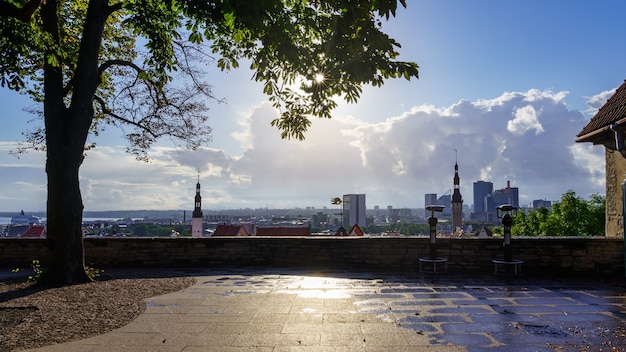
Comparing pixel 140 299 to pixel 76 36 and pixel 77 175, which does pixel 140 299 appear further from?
pixel 76 36

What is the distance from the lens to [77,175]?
28.4 ft

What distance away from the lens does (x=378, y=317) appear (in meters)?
5.70

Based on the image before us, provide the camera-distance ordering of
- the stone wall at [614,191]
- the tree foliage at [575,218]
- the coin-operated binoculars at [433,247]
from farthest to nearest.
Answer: the tree foliage at [575,218] < the stone wall at [614,191] < the coin-operated binoculars at [433,247]

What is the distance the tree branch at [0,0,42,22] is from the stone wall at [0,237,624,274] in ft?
18.1

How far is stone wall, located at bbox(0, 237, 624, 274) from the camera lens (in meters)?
9.97

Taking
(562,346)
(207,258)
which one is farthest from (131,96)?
(562,346)

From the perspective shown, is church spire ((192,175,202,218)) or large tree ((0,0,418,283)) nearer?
large tree ((0,0,418,283))

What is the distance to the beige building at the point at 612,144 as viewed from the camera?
955 cm

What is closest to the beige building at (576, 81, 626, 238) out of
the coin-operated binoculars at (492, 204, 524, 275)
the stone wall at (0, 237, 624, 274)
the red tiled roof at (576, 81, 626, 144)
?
the red tiled roof at (576, 81, 626, 144)

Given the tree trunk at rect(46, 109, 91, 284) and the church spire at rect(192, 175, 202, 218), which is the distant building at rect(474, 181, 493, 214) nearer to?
the church spire at rect(192, 175, 202, 218)

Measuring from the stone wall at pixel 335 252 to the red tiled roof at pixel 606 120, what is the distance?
7.60 feet

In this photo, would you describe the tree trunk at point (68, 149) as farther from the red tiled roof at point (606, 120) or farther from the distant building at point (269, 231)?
the distant building at point (269, 231)

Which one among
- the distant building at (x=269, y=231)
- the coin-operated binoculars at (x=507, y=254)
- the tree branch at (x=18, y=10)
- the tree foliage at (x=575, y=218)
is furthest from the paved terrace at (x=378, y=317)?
the distant building at (x=269, y=231)

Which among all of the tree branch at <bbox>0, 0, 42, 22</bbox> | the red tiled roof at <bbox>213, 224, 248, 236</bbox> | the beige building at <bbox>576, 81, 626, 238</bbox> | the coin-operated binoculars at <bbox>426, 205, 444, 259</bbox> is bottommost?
the red tiled roof at <bbox>213, 224, 248, 236</bbox>
